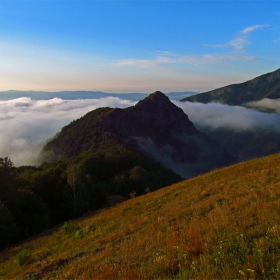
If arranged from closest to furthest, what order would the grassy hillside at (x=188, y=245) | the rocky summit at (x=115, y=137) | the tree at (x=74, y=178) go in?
the grassy hillside at (x=188, y=245) → the tree at (x=74, y=178) → the rocky summit at (x=115, y=137)

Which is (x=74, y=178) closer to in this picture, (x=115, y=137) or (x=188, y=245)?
(x=188, y=245)

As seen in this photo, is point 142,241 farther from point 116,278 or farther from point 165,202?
point 165,202

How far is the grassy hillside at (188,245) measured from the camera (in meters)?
5.55

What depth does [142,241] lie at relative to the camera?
8.97 meters

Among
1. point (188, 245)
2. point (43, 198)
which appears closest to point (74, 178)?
point (43, 198)

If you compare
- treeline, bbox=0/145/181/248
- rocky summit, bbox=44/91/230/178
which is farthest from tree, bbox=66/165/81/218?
rocky summit, bbox=44/91/230/178

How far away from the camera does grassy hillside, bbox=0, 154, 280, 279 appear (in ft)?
18.2

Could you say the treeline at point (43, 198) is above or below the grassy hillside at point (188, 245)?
below

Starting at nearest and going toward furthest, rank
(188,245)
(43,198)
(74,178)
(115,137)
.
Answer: (188,245) → (43,198) → (74,178) → (115,137)

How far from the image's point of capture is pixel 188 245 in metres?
6.98

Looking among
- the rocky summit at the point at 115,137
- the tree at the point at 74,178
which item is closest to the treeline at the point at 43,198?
the tree at the point at 74,178

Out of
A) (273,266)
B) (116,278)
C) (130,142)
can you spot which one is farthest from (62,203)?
(130,142)

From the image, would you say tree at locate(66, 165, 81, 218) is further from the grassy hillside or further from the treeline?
the grassy hillside

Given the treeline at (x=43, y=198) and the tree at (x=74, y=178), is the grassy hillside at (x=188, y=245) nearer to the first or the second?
the treeline at (x=43, y=198)
